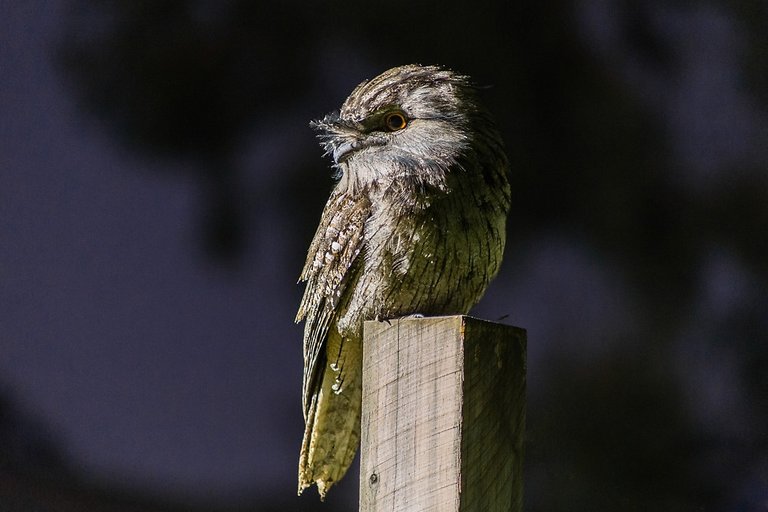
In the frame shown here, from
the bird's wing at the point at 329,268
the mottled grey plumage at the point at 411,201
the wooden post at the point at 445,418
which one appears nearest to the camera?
the wooden post at the point at 445,418

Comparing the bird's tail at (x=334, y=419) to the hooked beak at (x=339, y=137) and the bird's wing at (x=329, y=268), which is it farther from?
the hooked beak at (x=339, y=137)

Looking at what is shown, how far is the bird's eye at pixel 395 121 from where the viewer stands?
7.40ft

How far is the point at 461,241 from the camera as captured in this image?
224 cm

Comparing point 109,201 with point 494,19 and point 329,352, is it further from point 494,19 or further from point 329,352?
point 494,19

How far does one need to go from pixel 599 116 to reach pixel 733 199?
65 cm

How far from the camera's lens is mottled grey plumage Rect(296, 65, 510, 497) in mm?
2207

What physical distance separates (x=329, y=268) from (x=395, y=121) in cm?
42

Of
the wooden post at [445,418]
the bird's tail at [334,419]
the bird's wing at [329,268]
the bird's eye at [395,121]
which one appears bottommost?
the wooden post at [445,418]

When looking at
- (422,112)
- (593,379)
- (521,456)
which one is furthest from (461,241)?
(593,379)

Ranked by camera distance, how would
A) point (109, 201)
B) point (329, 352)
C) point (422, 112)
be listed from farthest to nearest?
point (109, 201)
point (329, 352)
point (422, 112)

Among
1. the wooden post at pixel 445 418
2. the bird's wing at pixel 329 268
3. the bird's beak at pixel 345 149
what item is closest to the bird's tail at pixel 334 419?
the bird's wing at pixel 329 268

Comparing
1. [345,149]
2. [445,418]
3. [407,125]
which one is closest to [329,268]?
[345,149]

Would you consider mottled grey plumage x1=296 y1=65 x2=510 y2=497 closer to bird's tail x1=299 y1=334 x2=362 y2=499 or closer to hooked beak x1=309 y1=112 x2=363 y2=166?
hooked beak x1=309 y1=112 x2=363 y2=166

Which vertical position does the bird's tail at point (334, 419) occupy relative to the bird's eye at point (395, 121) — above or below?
below
